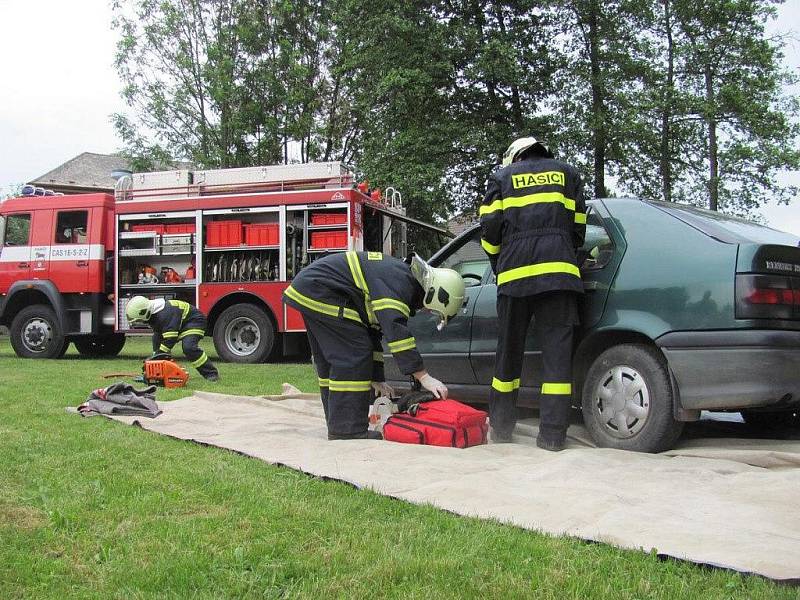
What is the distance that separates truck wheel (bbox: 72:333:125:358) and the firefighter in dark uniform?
10386mm

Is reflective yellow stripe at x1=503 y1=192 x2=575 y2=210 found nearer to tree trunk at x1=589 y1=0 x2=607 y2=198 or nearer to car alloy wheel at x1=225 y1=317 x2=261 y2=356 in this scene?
car alloy wheel at x1=225 y1=317 x2=261 y2=356

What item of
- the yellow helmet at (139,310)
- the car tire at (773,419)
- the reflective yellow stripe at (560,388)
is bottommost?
the car tire at (773,419)

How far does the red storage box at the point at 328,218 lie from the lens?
10711 millimetres

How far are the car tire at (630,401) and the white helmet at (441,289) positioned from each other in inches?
35.7

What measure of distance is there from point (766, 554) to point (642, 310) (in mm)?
1834

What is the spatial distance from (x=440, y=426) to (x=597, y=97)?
12.6 meters

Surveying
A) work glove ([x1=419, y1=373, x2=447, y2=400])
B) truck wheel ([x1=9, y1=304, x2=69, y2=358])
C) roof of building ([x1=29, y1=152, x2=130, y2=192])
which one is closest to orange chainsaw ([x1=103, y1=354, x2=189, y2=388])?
work glove ([x1=419, y1=373, x2=447, y2=400])

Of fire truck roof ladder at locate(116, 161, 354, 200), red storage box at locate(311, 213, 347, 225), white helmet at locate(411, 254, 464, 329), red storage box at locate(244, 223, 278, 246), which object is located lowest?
white helmet at locate(411, 254, 464, 329)

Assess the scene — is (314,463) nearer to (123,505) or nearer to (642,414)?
(123,505)

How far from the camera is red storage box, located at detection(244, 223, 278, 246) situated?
11.0m

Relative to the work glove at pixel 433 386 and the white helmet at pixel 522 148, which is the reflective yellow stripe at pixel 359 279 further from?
the white helmet at pixel 522 148

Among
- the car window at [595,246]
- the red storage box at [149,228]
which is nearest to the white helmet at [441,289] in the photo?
the car window at [595,246]

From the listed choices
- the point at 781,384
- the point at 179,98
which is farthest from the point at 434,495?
the point at 179,98

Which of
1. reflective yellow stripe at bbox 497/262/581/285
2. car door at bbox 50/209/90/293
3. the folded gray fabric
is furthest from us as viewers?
car door at bbox 50/209/90/293
